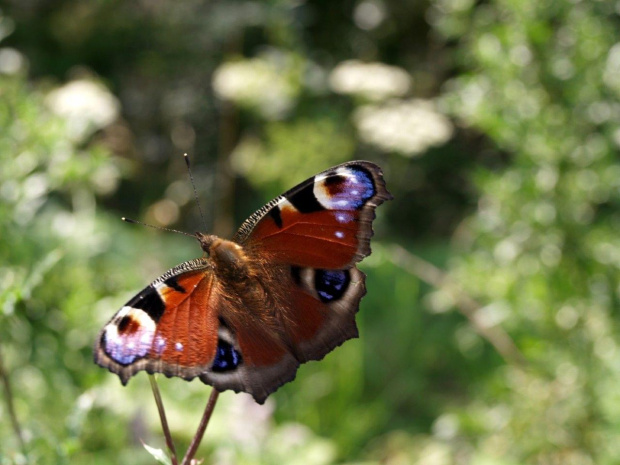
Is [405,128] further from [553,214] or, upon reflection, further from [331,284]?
[331,284]

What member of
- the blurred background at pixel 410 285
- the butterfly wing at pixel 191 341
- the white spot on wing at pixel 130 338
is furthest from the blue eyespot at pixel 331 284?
the blurred background at pixel 410 285

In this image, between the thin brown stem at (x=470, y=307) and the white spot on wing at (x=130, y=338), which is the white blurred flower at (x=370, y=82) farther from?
the white spot on wing at (x=130, y=338)

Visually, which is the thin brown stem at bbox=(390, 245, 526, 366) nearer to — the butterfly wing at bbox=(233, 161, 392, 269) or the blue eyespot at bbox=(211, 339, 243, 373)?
the butterfly wing at bbox=(233, 161, 392, 269)

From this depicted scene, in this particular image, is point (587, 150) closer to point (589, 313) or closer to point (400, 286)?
point (589, 313)

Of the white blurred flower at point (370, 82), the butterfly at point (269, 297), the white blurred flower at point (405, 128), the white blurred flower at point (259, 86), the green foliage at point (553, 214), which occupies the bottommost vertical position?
the white blurred flower at point (259, 86)

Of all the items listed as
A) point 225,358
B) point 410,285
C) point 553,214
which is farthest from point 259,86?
point 225,358

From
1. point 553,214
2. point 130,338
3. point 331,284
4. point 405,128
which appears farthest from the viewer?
point 405,128
